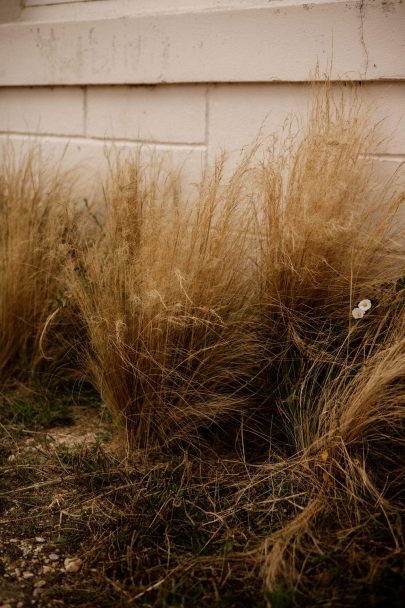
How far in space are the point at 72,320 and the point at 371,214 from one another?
1.32 m

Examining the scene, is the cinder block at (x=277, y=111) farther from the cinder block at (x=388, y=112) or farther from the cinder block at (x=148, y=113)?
the cinder block at (x=148, y=113)

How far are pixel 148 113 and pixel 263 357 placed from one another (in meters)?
1.68

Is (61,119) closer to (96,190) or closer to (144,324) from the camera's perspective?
(96,190)

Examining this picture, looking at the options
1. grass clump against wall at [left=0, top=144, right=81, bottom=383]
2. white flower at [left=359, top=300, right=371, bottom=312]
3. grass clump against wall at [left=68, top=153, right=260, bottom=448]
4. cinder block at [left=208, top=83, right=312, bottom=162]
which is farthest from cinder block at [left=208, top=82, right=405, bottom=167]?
grass clump against wall at [left=0, top=144, right=81, bottom=383]

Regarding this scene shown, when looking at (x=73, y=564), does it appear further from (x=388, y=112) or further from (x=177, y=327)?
(x=388, y=112)

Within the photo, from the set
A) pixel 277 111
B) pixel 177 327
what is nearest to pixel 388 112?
pixel 277 111

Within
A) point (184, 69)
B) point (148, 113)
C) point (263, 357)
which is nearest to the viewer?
point (263, 357)

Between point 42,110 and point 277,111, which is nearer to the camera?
point 277,111

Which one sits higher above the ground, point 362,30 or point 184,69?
point 362,30

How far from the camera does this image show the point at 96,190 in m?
3.61

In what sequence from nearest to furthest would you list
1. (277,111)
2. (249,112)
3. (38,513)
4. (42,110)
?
(38,513), (277,111), (249,112), (42,110)

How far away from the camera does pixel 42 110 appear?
4.04 meters

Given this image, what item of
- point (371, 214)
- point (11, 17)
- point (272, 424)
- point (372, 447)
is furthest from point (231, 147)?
point (11, 17)

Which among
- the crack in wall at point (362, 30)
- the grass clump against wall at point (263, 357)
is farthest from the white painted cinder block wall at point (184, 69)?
the grass clump against wall at point (263, 357)
